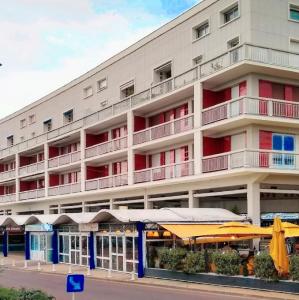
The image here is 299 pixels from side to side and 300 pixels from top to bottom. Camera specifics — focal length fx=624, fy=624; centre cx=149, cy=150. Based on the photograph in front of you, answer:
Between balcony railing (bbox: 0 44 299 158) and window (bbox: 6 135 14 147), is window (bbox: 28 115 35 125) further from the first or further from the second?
balcony railing (bbox: 0 44 299 158)

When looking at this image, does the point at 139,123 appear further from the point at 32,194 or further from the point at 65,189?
the point at 32,194

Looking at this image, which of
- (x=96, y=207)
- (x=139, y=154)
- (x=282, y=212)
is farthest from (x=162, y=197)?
(x=96, y=207)

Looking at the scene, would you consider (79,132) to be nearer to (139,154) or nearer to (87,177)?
(87,177)

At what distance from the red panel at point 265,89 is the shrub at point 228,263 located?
1156 centimetres

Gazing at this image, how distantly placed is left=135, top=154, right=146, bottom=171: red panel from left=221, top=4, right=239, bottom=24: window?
442 inches

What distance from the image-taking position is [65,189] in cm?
5162

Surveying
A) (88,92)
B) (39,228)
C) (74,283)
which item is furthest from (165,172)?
(74,283)

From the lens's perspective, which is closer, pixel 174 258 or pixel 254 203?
pixel 174 258

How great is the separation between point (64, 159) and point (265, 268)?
32891 mm

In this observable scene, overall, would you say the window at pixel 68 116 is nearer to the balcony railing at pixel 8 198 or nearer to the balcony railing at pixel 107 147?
the balcony railing at pixel 107 147

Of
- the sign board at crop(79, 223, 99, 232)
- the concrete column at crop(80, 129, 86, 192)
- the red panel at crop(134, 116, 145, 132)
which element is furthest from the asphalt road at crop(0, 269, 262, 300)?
the concrete column at crop(80, 129, 86, 192)

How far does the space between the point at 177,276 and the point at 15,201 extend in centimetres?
Answer: 3793

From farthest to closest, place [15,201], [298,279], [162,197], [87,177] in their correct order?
[15,201], [87,177], [162,197], [298,279]

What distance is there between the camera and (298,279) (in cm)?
2081
